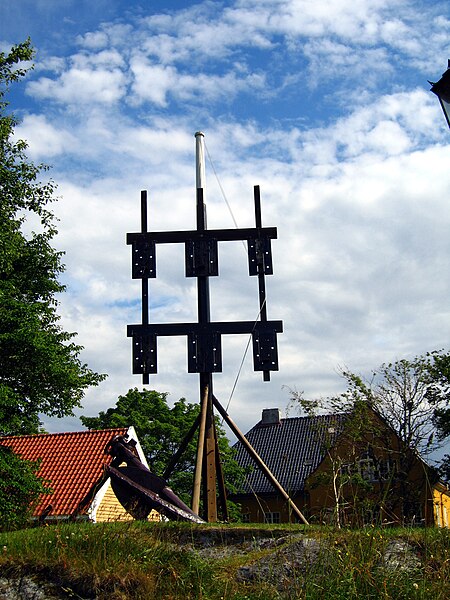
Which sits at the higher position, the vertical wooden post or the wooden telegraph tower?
the wooden telegraph tower

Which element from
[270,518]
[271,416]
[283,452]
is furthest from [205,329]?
[271,416]

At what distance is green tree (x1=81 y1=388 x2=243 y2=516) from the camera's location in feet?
105

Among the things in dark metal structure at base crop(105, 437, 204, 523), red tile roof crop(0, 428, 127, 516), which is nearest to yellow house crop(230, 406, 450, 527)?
red tile roof crop(0, 428, 127, 516)

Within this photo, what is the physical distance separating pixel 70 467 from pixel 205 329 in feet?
35.7

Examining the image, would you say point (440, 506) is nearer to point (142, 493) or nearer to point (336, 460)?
point (336, 460)

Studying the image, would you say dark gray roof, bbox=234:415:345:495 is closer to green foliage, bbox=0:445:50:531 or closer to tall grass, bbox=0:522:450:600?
green foliage, bbox=0:445:50:531

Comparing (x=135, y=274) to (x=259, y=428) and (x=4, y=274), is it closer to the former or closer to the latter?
(x=4, y=274)

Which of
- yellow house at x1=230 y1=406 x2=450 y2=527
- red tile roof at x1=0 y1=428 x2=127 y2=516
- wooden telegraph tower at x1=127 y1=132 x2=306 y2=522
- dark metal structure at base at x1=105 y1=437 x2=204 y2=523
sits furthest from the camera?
yellow house at x1=230 y1=406 x2=450 y2=527

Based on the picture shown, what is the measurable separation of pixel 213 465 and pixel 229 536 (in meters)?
4.29

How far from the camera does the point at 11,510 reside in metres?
15.4

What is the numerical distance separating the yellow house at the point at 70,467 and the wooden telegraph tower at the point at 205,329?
6826 mm

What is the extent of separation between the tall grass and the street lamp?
3264 millimetres

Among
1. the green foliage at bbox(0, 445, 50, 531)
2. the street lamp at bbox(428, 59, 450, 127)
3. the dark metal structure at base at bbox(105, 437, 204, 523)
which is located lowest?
the dark metal structure at base at bbox(105, 437, 204, 523)

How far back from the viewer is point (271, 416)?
3988cm
